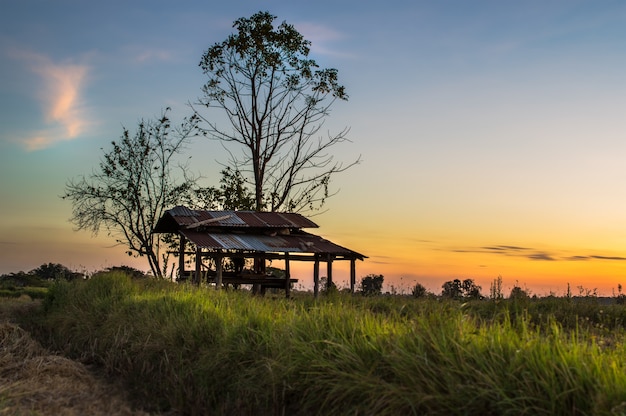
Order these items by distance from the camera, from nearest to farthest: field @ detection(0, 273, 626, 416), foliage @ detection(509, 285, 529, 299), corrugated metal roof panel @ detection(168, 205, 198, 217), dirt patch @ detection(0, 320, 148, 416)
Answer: field @ detection(0, 273, 626, 416), dirt patch @ detection(0, 320, 148, 416), foliage @ detection(509, 285, 529, 299), corrugated metal roof panel @ detection(168, 205, 198, 217)

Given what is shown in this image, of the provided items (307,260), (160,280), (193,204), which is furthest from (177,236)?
(160,280)

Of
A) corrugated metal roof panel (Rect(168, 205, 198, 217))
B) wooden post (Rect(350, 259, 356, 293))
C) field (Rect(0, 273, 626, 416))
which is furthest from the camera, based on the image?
corrugated metal roof panel (Rect(168, 205, 198, 217))

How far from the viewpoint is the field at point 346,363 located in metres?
5.37

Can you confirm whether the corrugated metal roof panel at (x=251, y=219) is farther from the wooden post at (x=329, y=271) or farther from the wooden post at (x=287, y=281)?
the wooden post at (x=329, y=271)

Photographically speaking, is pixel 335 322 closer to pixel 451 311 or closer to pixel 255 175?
pixel 451 311

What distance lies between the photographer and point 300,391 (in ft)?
22.0

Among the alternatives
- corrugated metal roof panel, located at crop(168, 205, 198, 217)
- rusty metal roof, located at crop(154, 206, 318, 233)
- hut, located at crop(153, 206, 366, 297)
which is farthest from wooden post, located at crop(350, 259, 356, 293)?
corrugated metal roof panel, located at crop(168, 205, 198, 217)

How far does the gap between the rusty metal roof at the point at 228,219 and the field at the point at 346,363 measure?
14.9 metres

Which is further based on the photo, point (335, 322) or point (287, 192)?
point (287, 192)

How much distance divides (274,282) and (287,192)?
593 centimetres

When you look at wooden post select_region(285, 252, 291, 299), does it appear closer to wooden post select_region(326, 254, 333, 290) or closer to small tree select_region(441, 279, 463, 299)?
wooden post select_region(326, 254, 333, 290)

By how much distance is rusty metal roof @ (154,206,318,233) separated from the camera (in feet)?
86.3

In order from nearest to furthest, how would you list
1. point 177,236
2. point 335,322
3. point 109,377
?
1. point 335,322
2. point 109,377
3. point 177,236

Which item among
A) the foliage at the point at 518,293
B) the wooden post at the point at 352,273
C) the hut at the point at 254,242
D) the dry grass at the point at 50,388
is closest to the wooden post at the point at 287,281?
the hut at the point at 254,242
